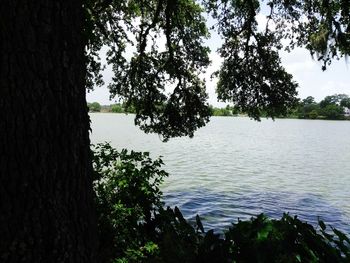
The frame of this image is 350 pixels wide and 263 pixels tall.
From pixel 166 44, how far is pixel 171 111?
2.63 m

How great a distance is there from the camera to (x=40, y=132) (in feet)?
7.36

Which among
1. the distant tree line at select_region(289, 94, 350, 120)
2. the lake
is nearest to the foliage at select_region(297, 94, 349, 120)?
the distant tree line at select_region(289, 94, 350, 120)

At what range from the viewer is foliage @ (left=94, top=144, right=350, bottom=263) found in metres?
5.16

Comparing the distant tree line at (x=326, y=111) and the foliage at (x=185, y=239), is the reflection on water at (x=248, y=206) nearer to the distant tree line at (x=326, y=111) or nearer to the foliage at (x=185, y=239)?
the foliage at (x=185, y=239)

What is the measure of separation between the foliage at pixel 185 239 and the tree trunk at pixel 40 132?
9.50 ft

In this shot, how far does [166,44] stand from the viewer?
1474 cm

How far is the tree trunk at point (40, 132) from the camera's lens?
7.11 ft

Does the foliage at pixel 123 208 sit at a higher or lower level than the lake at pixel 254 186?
higher

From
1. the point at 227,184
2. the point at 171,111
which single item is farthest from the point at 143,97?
the point at 227,184

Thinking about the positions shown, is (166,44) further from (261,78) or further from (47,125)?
(47,125)

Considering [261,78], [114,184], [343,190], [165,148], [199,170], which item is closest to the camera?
[114,184]

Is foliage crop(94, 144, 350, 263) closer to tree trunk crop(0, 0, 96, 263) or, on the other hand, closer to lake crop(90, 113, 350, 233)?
tree trunk crop(0, 0, 96, 263)

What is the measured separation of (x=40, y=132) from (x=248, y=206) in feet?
45.4

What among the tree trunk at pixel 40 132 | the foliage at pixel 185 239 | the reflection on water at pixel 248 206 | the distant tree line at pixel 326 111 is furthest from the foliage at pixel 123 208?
the distant tree line at pixel 326 111
